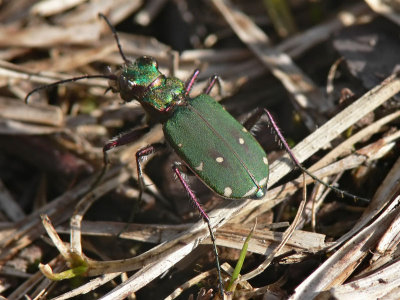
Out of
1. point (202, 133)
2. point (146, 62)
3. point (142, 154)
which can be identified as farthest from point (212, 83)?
point (142, 154)

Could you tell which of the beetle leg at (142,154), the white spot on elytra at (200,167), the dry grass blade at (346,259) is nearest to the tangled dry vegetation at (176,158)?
the dry grass blade at (346,259)

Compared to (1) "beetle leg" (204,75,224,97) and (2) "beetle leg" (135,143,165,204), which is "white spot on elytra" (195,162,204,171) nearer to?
(2) "beetle leg" (135,143,165,204)

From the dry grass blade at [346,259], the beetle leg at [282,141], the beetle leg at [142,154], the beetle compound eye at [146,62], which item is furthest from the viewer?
the beetle compound eye at [146,62]

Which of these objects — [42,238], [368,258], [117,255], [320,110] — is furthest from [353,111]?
[42,238]

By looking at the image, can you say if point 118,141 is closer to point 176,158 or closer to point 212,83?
point 176,158

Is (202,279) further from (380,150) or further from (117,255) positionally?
(380,150)

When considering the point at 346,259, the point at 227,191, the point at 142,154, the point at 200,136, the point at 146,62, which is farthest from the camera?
the point at 146,62

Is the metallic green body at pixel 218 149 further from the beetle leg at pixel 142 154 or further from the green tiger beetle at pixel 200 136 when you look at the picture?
the beetle leg at pixel 142 154

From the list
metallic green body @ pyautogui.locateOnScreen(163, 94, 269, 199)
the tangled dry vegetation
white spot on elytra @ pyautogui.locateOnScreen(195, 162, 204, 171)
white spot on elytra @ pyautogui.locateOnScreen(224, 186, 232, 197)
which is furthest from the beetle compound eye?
white spot on elytra @ pyautogui.locateOnScreen(224, 186, 232, 197)
